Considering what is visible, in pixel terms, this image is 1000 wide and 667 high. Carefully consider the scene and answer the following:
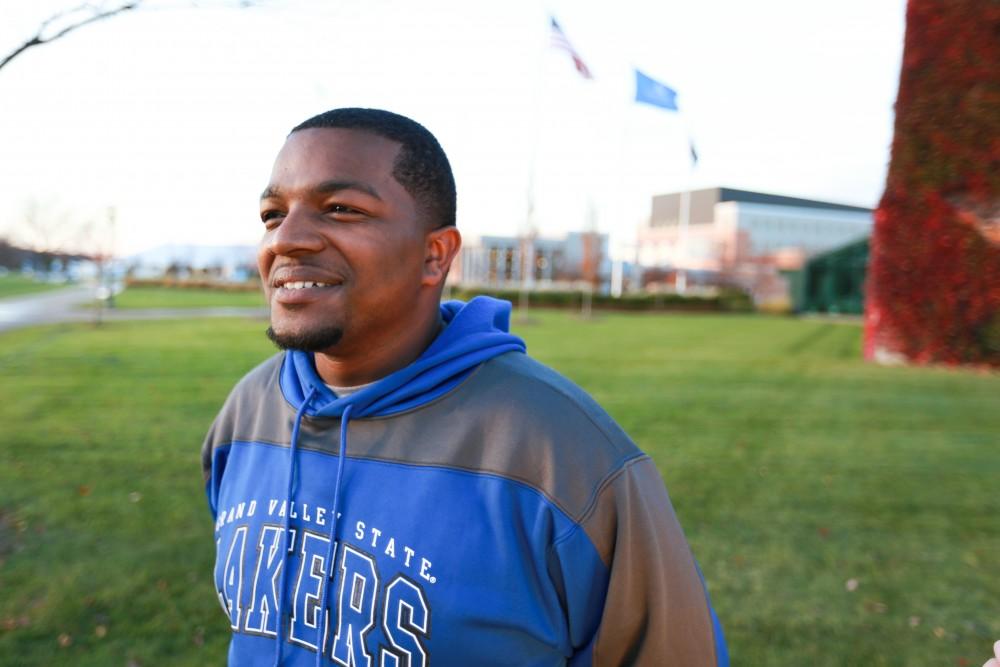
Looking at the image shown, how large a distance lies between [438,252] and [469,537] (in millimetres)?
609

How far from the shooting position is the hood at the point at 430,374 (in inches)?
59.2

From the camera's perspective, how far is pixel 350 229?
4.68 feet

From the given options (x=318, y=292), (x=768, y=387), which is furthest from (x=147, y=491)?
(x=768, y=387)

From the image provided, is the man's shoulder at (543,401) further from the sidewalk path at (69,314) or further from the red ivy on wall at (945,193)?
the sidewalk path at (69,314)

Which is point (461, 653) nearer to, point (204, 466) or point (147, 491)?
point (204, 466)

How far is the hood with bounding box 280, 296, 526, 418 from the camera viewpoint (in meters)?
1.50

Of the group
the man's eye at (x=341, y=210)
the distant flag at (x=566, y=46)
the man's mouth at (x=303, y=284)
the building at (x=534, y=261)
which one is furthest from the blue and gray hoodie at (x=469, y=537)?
the building at (x=534, y=261)

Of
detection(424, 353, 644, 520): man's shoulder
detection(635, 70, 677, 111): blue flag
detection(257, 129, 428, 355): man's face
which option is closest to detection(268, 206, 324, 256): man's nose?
detection(257, 129, 428, 355): man's face

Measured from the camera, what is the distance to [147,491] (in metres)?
5.36

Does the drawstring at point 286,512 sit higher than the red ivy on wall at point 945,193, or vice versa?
the red ivy on wall at point 945,193

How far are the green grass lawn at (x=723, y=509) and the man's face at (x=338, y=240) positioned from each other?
8.21ft

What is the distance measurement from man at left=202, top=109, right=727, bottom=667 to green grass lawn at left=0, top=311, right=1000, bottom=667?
2.21 m

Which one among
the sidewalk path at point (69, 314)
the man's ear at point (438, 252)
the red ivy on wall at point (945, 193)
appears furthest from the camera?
the sidewalk path at point (69, 314)

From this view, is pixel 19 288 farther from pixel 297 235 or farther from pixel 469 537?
pixel 469 537
